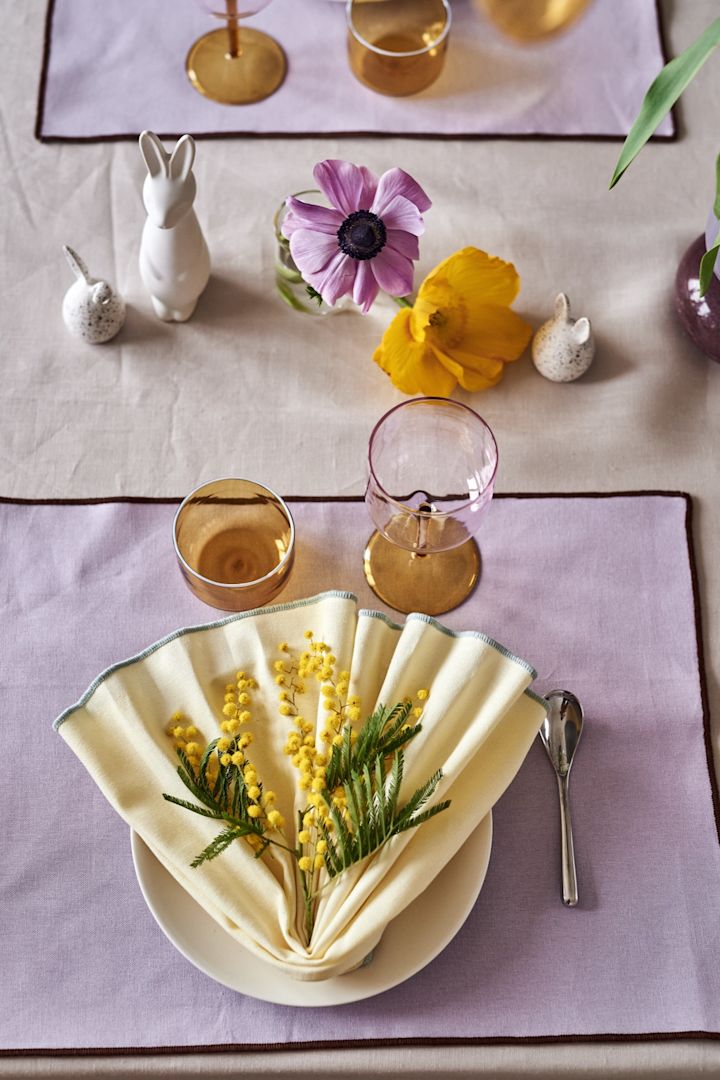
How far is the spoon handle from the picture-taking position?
35.0 inches

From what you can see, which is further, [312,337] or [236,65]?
[236,65]

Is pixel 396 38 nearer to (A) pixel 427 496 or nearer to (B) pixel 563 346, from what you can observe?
(B) pixel 563 346

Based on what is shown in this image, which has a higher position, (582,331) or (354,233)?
(354,233)

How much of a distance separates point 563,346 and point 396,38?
45cm

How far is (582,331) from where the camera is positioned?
1.06 m

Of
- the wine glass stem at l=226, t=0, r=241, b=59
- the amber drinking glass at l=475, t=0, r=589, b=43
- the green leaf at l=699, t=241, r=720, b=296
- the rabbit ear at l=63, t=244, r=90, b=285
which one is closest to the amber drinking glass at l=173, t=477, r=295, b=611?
the rabbit ear at l=63, t=244, r=90, b=285

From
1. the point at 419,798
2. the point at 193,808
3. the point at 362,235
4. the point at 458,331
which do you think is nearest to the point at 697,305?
the point at 458,331

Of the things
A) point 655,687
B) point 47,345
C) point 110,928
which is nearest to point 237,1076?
point 110,928

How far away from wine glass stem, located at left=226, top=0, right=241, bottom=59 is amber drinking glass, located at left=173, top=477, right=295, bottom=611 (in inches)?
21.3

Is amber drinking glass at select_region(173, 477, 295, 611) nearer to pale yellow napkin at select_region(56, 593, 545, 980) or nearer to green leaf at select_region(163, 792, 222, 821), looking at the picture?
pale yellow napkin at select_region(56, 593, 545, 980)

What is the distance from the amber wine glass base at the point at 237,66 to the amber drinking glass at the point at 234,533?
1.65ft

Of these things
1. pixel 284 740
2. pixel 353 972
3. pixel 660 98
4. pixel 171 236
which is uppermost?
pixel 660 98

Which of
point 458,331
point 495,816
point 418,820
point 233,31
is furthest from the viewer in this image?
point 233,31

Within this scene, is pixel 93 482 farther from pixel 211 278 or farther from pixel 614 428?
pixel 614 428
